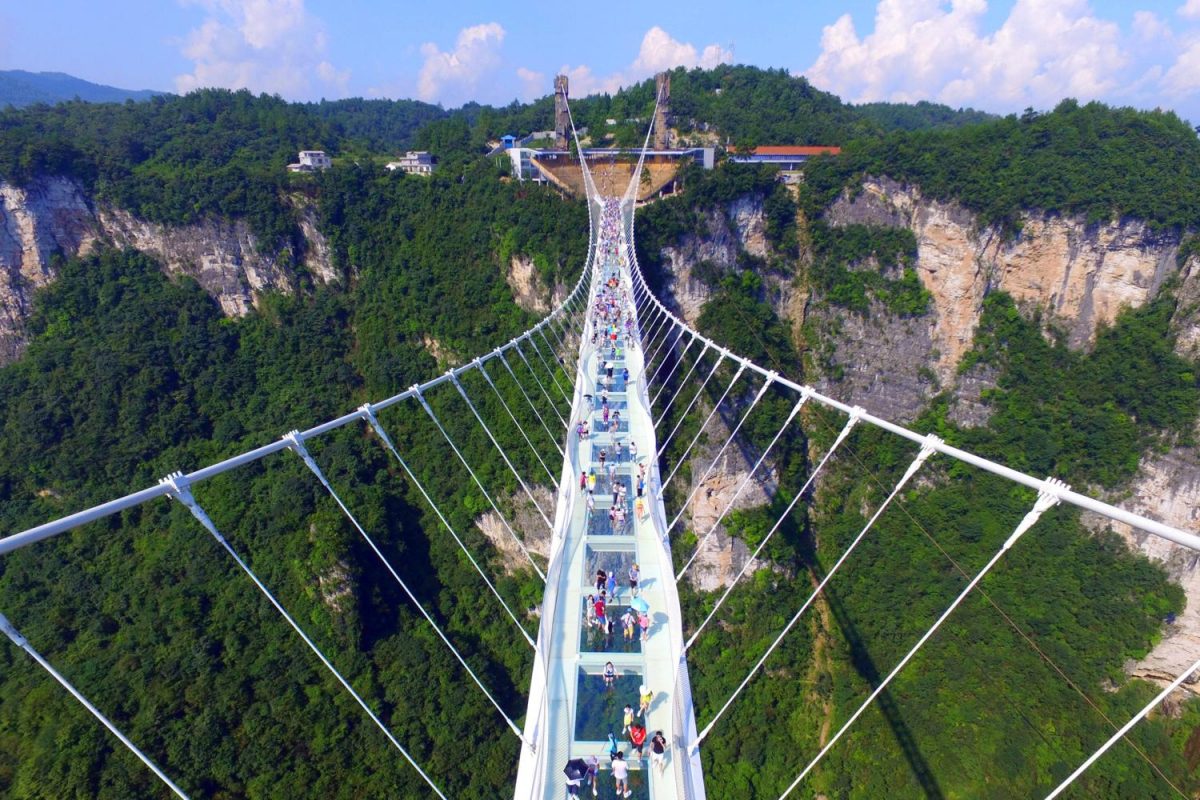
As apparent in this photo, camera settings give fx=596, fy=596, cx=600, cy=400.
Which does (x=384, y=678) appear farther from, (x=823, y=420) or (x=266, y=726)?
(x=823, y=420)

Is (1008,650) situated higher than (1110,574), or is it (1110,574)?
(1110,574)

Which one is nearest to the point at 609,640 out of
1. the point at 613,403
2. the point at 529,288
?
the point at 613,403

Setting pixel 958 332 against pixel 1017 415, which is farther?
pixel 958 332

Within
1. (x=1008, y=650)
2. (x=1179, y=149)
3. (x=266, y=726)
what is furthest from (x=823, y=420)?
(x=266, y=726)

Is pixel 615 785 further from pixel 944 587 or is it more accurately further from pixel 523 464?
pixel 944 587

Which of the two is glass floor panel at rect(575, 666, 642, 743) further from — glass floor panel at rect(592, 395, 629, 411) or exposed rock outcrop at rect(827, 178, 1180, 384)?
exposed rock outcrop at rect(827, 178, 1180, 384)

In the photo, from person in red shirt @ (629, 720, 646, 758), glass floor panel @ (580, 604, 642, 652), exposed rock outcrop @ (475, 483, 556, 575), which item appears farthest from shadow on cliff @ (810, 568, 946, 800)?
person in red shirt @ (629, 720, 646, 758)

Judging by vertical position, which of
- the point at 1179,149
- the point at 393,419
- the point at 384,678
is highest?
the point at 1179,149
